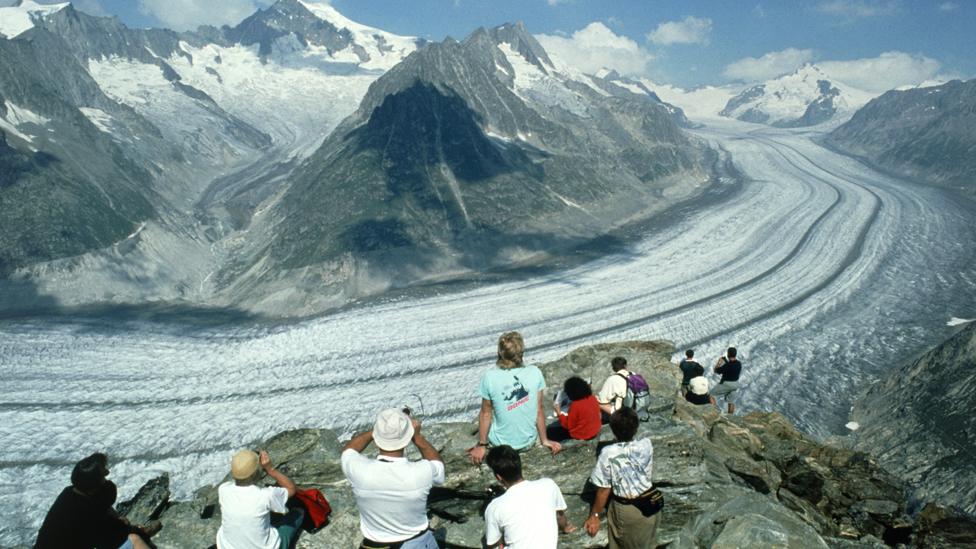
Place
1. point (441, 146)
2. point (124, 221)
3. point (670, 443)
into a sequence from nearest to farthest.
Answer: point (670, 443), point (124, 221), point (441, 146)

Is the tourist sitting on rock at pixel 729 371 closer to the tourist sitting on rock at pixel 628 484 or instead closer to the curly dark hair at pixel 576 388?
the curly dark hair at pixel 576 388

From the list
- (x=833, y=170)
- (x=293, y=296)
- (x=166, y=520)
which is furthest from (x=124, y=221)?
(x=833, y=170)

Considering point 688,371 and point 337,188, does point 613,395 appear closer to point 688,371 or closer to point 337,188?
point 688,371

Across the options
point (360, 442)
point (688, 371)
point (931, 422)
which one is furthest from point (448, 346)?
point (360, 442)

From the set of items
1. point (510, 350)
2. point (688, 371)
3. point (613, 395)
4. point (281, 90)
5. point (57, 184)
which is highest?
point (281, 90)

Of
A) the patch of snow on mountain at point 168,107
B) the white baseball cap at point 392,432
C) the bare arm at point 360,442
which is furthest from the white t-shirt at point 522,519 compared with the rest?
the patch of snow on mountain at point 168,107

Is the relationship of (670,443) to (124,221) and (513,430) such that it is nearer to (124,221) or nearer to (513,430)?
(513,430)
